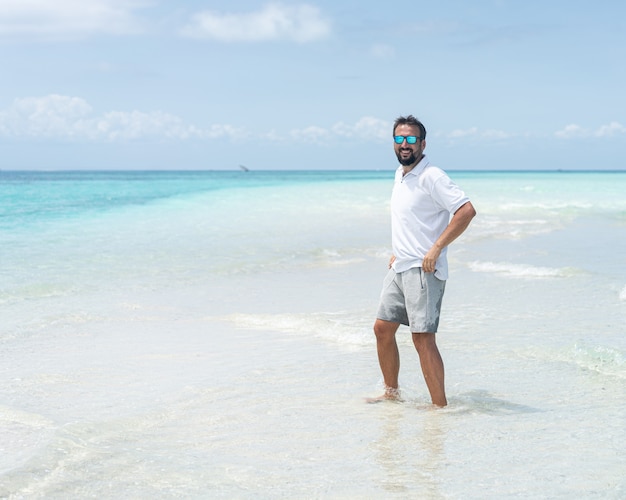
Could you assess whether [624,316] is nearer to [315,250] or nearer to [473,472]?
[473,472]

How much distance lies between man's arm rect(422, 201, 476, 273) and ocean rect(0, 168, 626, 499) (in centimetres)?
95

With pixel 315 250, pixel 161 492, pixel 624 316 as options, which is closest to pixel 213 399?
pixel 161 492

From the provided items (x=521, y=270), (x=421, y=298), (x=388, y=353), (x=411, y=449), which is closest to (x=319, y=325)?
(x=388, y=353)

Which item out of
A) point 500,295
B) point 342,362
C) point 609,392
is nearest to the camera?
point 609,392

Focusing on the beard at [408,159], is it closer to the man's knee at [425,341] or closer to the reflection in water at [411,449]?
the man's knee at [425,341]

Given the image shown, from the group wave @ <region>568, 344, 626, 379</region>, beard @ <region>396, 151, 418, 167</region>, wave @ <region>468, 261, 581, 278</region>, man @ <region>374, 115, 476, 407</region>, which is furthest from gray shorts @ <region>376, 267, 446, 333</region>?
wave @ <region>468, 261, 581, 278</region>

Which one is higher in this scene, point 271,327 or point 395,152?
point 395,152

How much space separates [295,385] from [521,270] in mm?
6307

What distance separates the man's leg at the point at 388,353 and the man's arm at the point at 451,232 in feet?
1.98

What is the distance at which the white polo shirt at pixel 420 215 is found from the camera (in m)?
4.56

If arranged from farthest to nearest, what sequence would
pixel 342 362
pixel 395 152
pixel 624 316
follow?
1. pixel 624 316
2. pixel 342 362
3. pixel 395 152

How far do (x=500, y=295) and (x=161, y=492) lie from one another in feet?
20.0

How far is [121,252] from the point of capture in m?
13.8

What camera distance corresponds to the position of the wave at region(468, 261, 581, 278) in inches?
408
